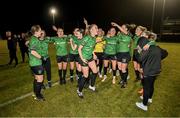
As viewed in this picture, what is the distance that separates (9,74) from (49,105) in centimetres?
548

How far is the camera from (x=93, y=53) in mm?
7359

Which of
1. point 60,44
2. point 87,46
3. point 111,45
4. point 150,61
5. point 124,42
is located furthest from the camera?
point 111,45

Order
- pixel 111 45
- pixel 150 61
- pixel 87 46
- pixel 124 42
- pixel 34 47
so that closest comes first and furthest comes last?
pixel 150 61, pixel 34 47, pixel 87 46, pixel 124 42, pixel 111 45

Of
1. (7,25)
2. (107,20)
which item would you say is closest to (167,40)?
(107,20)

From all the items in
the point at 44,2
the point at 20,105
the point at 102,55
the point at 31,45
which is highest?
the point at 44,2

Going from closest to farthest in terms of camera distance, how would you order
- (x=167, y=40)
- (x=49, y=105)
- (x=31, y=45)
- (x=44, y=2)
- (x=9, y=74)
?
(x=31, y=45), (x=49, y=105), (x=9, y=74), (x=167, y=40), (x=44, y=2)

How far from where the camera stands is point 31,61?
6453mm

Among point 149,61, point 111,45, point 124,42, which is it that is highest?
point 124,42

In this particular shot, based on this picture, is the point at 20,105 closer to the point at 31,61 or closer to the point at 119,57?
the point at 31,61

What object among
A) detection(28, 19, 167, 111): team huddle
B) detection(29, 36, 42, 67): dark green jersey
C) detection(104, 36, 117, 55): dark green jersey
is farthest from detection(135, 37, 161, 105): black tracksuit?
detection(29, 36, 42, 67): dark green jersey

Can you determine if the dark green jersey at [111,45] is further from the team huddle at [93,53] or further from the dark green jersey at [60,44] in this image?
the dark green jersey at [60,44]

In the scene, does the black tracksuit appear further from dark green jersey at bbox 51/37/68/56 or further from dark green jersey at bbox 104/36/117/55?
dark green jersey at bbox 51/37/68/56

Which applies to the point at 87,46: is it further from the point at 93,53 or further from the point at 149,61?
the point at 149,61

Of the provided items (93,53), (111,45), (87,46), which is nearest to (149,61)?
(87,46)
